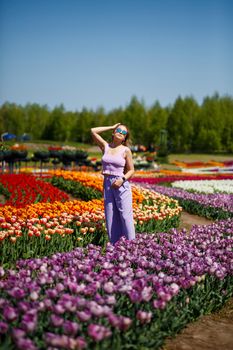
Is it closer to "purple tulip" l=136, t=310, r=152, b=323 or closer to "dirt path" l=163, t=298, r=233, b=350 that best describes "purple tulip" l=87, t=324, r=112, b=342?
"purple tulip" l=136, t=310, r=152, b=323

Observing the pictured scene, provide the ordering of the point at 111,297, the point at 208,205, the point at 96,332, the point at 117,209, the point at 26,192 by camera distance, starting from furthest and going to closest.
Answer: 1. the point at 208,205
2. the point at 26,192
3. the point at 117,209
4. the point at 111,297
5. the point at 96,332

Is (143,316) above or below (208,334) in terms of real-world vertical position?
above

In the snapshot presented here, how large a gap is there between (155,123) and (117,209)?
56.7 meters

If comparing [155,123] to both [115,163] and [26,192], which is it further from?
[115,163]

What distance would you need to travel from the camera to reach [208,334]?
449cm

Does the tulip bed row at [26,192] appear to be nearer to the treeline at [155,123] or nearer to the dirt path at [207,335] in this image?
the dirt path at [207,335]

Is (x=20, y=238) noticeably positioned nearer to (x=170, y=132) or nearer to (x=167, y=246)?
(x=167, y=246)

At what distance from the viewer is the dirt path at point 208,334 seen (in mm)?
4159

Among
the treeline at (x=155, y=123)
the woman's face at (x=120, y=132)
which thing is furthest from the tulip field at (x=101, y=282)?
the treeline at (x=155, y=123)

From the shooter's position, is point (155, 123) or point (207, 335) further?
point (155, 123)

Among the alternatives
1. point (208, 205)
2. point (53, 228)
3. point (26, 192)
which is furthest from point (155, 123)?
point (53, 228)

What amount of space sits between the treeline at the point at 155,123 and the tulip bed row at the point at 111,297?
143ft

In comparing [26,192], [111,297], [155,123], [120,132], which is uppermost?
[155,123]

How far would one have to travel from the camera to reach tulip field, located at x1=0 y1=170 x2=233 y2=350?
3.31 m
